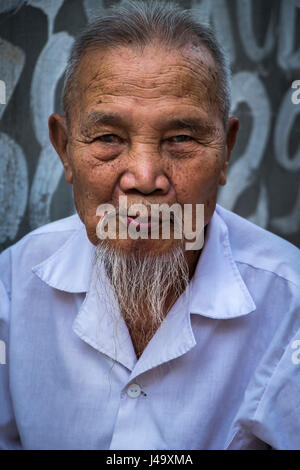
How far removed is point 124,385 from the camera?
197cm

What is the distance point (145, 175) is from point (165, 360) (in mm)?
642

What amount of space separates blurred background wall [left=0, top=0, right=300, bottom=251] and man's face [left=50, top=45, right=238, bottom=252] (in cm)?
139

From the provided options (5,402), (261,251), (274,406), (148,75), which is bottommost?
(5,402)

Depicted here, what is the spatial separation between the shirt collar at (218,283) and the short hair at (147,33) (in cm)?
47

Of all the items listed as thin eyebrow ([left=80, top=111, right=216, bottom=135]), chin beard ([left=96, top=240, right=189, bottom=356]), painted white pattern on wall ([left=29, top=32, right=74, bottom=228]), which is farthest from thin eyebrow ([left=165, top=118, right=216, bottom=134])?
painted white pattern on wall ([left=29, top=32, right=74, bottom=228])

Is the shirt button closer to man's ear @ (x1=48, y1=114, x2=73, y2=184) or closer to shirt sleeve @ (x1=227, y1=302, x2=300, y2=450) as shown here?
shirt sleeve @ (x1=227, y1=302, x2=300, y2=450)

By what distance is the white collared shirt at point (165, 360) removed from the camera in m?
1.95

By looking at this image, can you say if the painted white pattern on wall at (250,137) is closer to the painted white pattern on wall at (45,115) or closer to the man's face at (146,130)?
the painted white pattern on wall at (45,115)

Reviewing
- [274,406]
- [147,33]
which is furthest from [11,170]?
[274,406]

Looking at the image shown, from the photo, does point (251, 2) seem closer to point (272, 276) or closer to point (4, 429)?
point (272, 276)

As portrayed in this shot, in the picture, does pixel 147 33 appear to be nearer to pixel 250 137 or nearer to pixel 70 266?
pixel 70 266

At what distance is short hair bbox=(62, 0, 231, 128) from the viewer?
6.27 feet

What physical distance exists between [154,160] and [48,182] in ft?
5.33

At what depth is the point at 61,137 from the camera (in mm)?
2221
